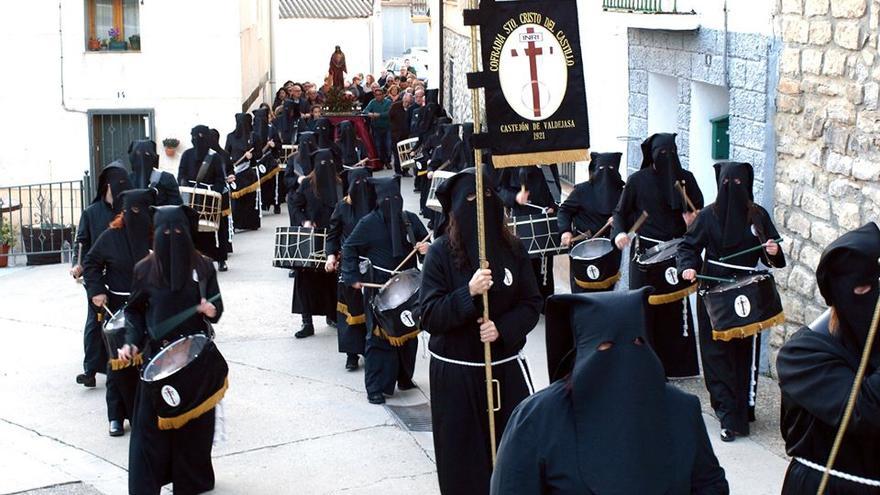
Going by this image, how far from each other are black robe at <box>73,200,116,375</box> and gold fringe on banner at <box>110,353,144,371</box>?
1924 mm

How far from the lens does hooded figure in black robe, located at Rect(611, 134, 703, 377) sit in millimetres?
11688

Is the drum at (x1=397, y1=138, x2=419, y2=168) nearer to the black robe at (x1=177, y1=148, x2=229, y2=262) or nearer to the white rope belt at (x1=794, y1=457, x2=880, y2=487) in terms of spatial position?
the black robe at (x1=177, y1=148, x2=229, y2=262)

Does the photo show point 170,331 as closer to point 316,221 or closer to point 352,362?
point 352,362

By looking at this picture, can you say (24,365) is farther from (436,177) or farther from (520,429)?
(520,429)

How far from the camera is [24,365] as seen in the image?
13398 millimetres

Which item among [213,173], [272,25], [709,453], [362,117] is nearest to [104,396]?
[213,173]

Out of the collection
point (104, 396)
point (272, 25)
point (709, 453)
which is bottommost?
point (104, 396)

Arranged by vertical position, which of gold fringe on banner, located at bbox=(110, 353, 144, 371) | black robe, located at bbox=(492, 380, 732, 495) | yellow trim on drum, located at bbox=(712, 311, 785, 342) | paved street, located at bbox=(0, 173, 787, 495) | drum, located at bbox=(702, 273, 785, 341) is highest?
black robe, located at bbox=(492, 380, 732, 495)

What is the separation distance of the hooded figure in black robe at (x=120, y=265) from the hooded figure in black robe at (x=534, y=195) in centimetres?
449

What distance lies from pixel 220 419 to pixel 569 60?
3.21 metres

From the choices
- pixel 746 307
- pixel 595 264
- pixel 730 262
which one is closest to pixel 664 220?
pixel 595 264

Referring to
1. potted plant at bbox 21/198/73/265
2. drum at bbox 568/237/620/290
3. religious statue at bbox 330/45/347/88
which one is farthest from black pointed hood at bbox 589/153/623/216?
religious statue at bbox 330/45/347/88

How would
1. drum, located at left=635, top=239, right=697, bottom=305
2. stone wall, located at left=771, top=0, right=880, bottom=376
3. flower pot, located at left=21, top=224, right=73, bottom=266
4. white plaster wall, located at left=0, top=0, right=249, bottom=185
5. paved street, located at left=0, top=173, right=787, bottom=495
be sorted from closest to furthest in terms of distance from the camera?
paved street, located at left=0, top=173, right=787, bottom=495, stone wall, located at left=771, top=0, right=880, bottom=376, drum, located at left=635, top=239, right=697, bottom=305, flower pot, located at left=21, top=224, right=73, bottom=266, white plaster wall, located at left=0, top=0, right=249, bottom=185

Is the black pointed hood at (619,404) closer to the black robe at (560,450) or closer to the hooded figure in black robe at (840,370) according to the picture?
the black robe at (560,450)
